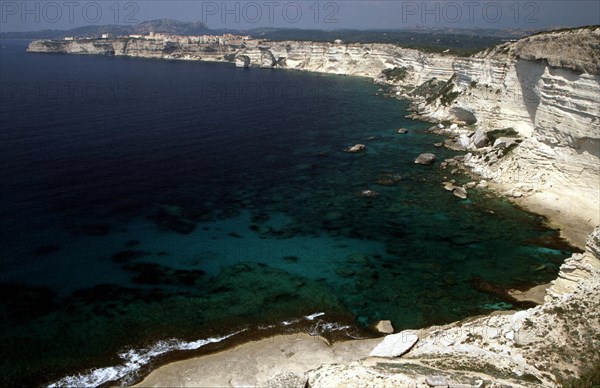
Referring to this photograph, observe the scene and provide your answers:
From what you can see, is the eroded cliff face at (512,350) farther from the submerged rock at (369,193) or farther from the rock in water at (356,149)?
the rock in water at (356,149)

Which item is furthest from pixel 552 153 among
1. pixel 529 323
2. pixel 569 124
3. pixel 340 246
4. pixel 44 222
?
pixel 44 222

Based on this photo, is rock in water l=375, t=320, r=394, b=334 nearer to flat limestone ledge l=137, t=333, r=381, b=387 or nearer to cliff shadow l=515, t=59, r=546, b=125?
flat limestone ledge l=137, t=333, r=381, b=387

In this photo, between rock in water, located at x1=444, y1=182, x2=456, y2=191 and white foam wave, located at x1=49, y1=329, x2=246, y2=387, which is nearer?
white foam wave, located at x1=49, y1=329, x2=246, y2=387

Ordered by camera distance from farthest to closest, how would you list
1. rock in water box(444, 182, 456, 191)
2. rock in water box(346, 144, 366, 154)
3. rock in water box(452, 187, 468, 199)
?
rock in water box(346, 144, 366, 154)
rock in water box(444, 182, 456, 191)
rock in water box(452, 187, 468, 199)

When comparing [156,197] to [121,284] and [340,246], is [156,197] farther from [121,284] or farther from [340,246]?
[340,246]

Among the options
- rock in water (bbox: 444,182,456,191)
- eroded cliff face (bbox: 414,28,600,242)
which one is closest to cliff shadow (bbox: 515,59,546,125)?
eroded cliff face (bbox: 414,28,600,242)

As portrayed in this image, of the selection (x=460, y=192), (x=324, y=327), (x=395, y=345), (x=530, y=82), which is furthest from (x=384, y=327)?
(x=530, y=82)

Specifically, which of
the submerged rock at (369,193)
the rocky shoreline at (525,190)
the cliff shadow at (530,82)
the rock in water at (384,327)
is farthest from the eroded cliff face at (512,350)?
the cliff shadow at (530,82)

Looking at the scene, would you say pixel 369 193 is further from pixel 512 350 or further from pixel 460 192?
pixel 512 350
